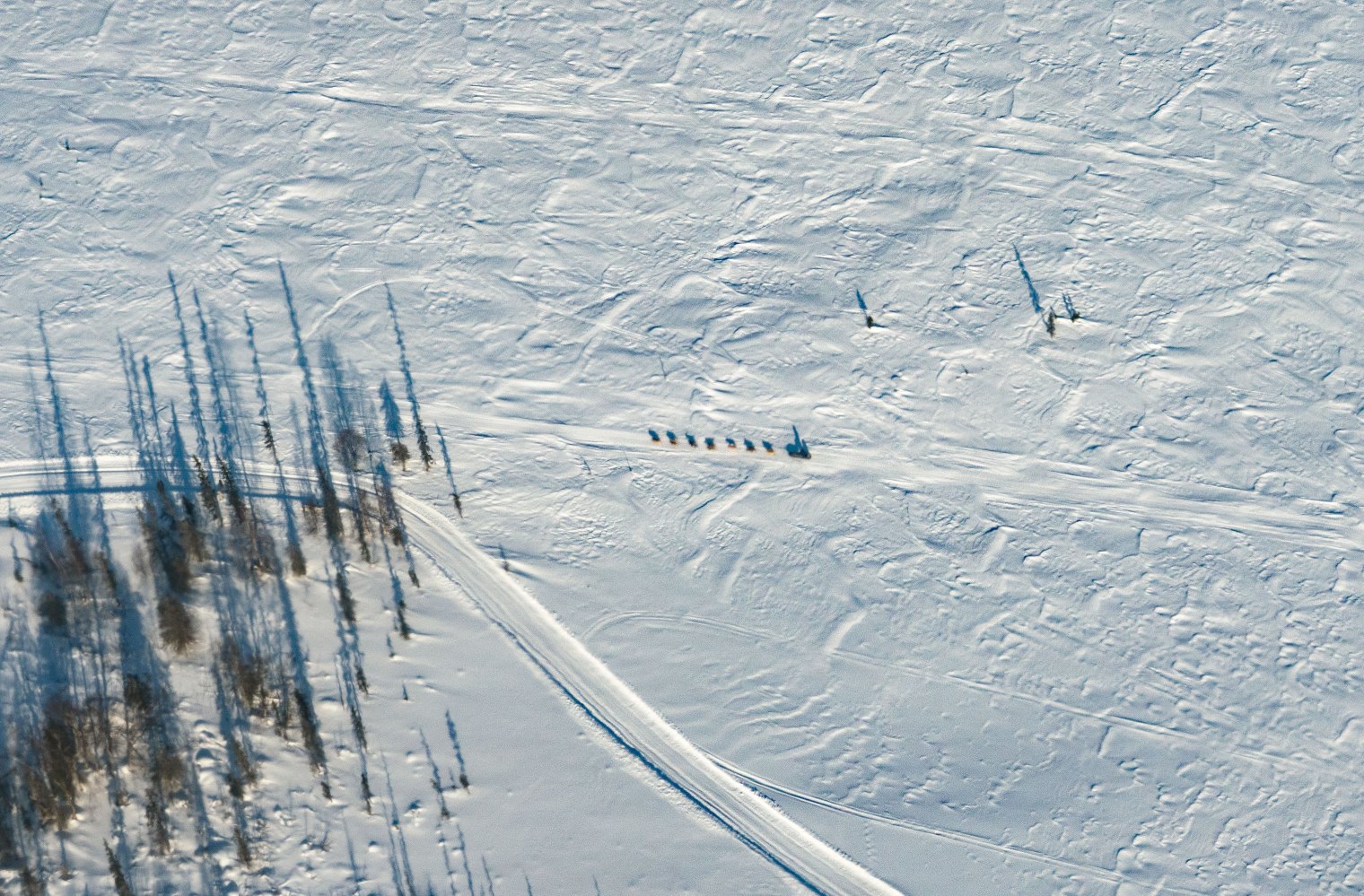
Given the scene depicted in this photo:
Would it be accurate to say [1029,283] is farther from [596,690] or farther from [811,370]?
[596,690]

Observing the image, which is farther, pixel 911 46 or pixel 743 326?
pixel 911 46

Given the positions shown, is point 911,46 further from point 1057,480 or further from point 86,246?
point 86,246

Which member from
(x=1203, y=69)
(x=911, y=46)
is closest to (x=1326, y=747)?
(x=1203, y=69)

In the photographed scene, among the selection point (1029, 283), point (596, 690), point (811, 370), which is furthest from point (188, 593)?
point (1029, 283)

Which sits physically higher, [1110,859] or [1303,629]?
[1303,629]

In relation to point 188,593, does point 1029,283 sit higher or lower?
higher

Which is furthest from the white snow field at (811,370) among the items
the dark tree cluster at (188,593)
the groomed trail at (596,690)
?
the dark tree cluster at (188,593)
